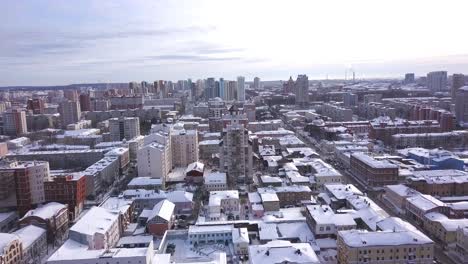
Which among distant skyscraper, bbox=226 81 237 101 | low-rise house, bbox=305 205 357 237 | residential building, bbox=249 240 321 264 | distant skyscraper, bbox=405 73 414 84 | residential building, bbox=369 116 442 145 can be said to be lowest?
low-rise house, bbox=305 205 357 237

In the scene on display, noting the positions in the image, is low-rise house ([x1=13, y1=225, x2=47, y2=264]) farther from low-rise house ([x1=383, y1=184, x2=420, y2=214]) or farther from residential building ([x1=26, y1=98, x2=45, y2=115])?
residential building ([x1=26, y1=98, x2=45, y2=115])

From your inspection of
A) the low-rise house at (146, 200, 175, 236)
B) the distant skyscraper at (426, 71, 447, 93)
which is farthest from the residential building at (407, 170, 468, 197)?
the distant skyscraper at (426, 71, 447, 93)

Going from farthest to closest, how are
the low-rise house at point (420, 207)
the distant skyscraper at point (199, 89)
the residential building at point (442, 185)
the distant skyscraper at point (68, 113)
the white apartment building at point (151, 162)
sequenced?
the distant skyscraper at point (199, 89) → the distant skyscraper at point (68, 113) → the white apartment building at point (151, 162) → the residential building at point (442, 185) → the low-rise house at point (420, 207)

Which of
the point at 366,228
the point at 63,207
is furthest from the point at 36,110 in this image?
the point at 366,228

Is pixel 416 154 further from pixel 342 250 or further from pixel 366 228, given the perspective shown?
pixel 342 250

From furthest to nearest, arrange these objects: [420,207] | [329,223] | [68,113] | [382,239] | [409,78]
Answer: [409,78] → [68,113] → [420,207] → [329,223] → [382,239]

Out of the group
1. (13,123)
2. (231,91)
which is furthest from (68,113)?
(231,91)

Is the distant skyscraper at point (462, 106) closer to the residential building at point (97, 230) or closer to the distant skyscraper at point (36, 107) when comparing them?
the residential building at point (97, 230)

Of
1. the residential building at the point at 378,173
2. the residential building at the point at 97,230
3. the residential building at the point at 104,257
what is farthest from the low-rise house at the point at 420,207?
the residential building at the point at 97,230

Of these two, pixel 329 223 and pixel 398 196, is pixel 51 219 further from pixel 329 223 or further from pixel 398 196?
pixel 398 196
